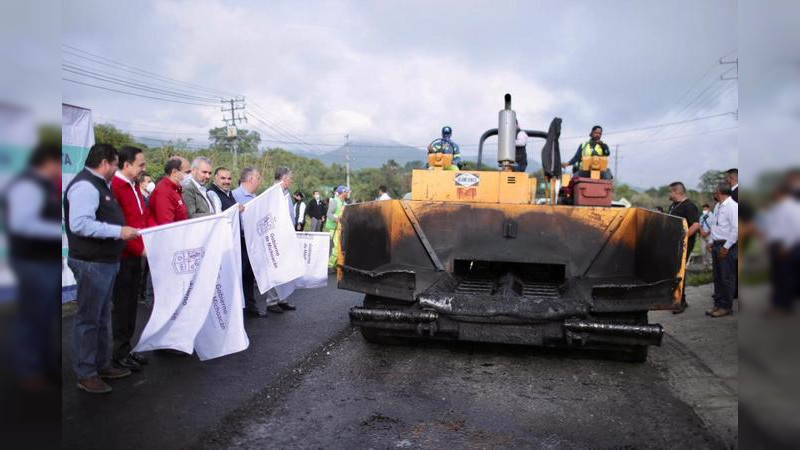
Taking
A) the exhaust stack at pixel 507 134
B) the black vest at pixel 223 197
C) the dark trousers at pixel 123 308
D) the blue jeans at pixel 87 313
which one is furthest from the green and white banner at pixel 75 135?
the exhaust stack at pixel 507 134

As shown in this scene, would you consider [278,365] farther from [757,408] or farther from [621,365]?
[757,408]

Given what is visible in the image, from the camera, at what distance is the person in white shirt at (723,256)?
21.7 ft

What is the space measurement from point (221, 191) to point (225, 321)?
2.25 metres

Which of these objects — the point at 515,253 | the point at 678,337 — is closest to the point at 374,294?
the point at 515,253

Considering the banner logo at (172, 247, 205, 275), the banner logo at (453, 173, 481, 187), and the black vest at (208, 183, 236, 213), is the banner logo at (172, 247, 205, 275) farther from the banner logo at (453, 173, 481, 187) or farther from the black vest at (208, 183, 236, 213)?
the banner logo at (453, 173, 481, 187)

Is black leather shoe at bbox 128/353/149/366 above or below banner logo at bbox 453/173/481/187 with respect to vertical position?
below

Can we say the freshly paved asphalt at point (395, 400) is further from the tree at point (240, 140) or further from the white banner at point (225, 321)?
the tree at point (240, 140)

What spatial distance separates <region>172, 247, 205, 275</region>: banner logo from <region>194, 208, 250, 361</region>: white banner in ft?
0.80

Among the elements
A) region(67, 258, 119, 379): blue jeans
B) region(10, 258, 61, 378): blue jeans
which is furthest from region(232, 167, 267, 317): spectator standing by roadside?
region(10, 258, 61, 378): blue jeans

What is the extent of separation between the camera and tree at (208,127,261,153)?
4447 centimetres

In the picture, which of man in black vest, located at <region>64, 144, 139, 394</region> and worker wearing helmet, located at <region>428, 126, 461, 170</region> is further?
worker wearing helmet, located at <region>428, 126, 461, 170</region>

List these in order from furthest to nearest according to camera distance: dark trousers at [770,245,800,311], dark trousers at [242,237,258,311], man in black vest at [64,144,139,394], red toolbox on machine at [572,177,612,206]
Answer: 1. dark trousers at [242,237,258,311]
2. red toolbox on machine at [572,177,612,206]
3. man in black vest at [64,144,139,394]
4. dark trousers at [770,245,800,311]

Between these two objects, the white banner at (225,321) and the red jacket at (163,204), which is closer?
the white banner at (225,321)

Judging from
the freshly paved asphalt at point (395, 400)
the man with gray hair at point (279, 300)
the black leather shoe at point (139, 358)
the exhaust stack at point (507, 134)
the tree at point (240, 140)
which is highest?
the tree at point (240, 140)
